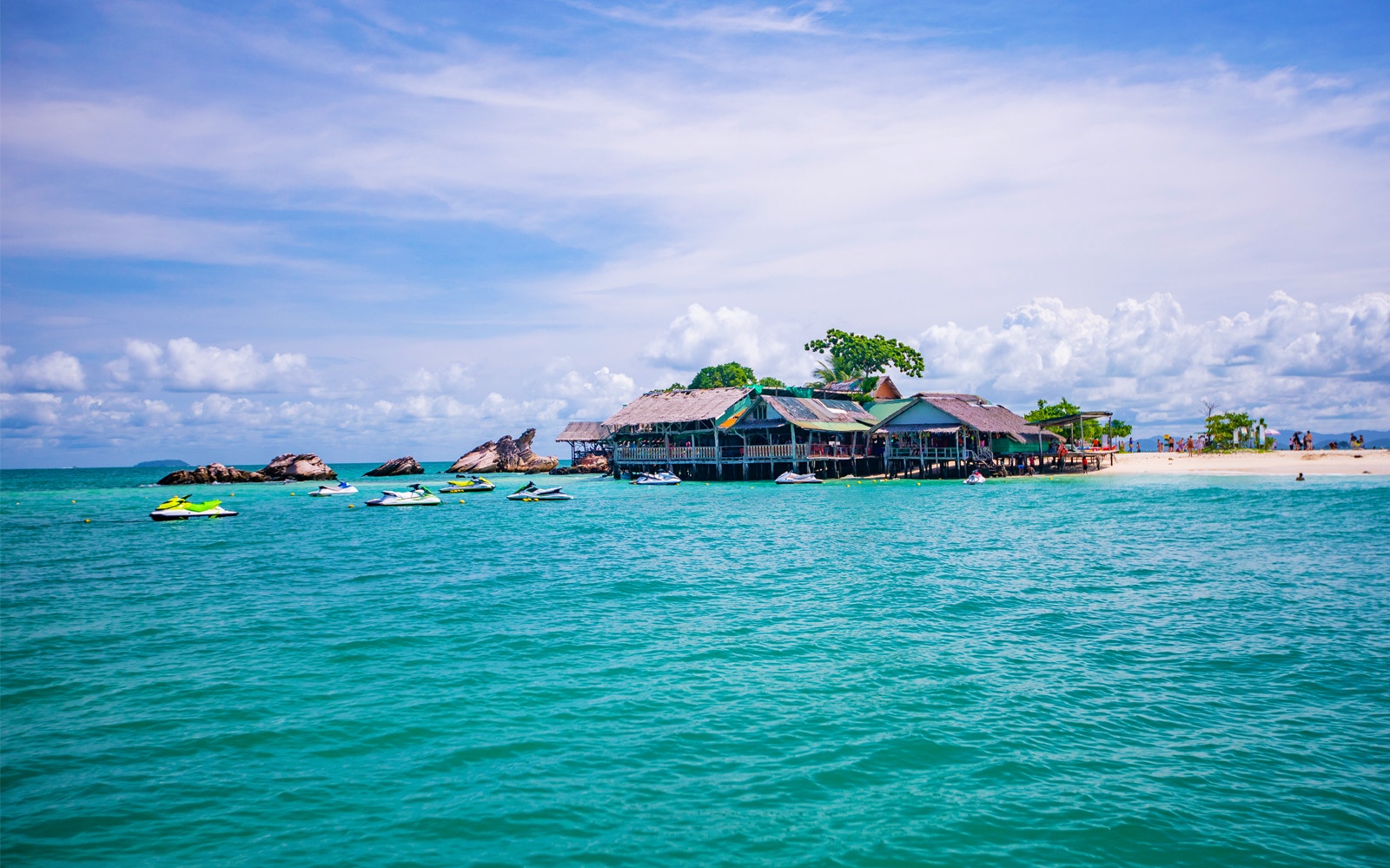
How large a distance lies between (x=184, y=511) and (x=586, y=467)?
4306cm

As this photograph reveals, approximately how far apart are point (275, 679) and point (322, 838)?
5.10 metres

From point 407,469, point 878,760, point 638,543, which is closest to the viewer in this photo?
point 878,760

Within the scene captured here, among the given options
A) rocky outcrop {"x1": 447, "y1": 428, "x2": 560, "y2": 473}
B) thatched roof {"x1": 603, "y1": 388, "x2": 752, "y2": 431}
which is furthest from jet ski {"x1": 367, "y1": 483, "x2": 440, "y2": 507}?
rocky outcrop {"x1": 447, "y1": 428, "x2": 560, "y2": 473}

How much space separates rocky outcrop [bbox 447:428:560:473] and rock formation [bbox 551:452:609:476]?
687 centimetres

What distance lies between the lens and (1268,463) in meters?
57.9

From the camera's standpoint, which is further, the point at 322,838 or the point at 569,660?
the point at 569,660

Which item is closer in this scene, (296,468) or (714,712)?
(714,712)

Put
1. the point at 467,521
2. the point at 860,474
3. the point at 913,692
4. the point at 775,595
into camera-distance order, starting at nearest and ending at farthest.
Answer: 1. the point at 913,692
2. the point at 775,595
3. the point at 467,521
4. the point at 860,474

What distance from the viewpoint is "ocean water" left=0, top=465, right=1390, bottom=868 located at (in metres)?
6.38

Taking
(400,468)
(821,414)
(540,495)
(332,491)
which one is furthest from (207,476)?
(821,414)

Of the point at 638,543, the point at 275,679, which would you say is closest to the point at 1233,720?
the point at 275,679

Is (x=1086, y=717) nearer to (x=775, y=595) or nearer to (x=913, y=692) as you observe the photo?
(x=913, y=692)

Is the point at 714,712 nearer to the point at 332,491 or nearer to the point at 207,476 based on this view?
the point at 332,491

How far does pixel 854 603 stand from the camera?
48.7ft
